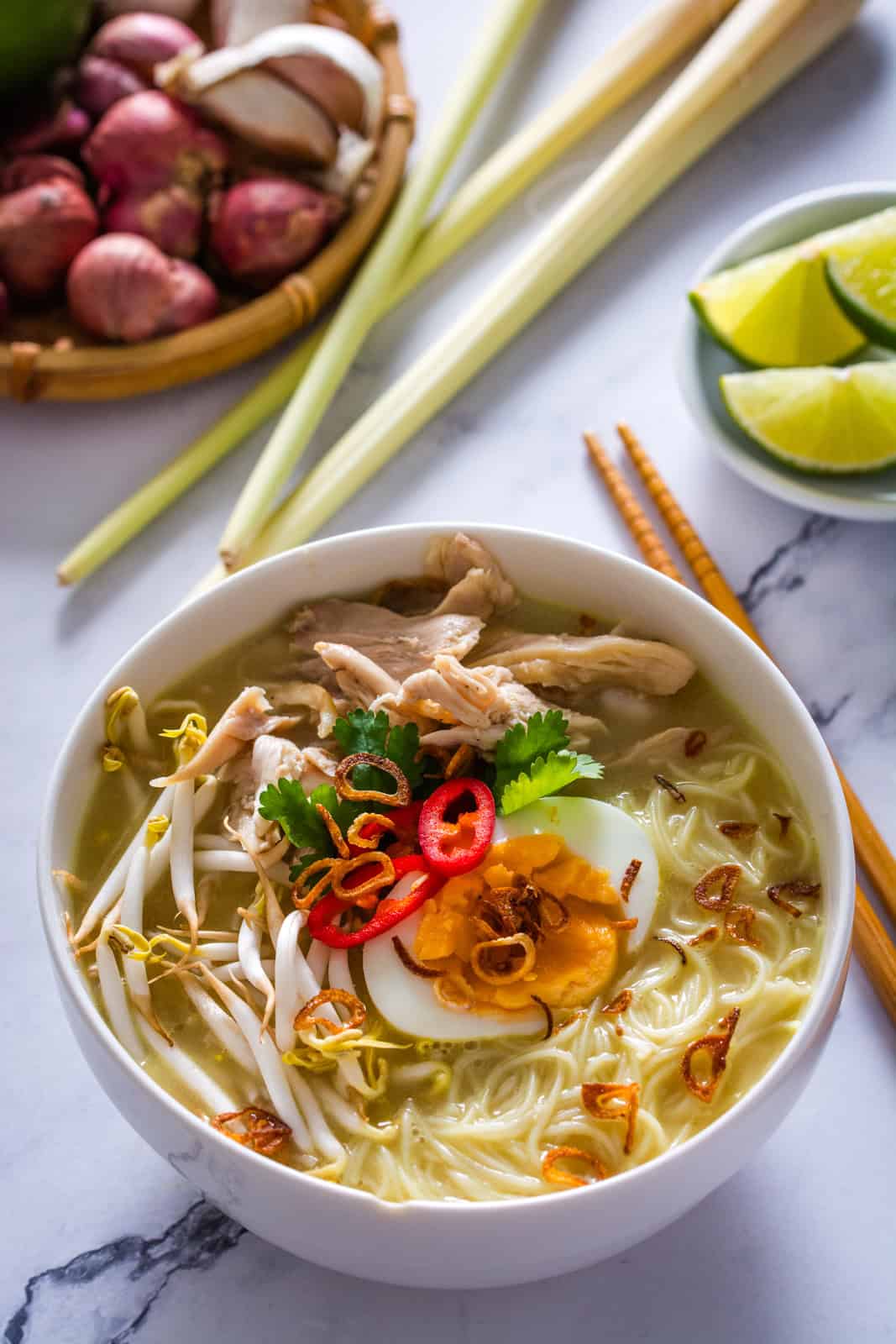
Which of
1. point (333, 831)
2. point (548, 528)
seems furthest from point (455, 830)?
point (548, 528)

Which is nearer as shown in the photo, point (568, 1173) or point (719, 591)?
point (568, 1173)

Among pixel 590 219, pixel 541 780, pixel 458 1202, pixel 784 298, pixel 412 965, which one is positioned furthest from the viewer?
pixel 590 219

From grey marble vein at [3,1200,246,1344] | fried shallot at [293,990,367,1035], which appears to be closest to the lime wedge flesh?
fried shallot at [293,990,367,1035]

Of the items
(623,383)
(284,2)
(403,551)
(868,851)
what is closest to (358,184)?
(284,2)

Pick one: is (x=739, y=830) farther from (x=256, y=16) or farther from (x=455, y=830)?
(x=256, y=16)

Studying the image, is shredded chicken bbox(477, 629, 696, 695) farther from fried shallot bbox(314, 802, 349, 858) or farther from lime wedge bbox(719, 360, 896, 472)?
lime wedge bbox(719, 360, 896, 472)

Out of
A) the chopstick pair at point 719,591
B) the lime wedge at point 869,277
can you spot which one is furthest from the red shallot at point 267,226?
the lime wedge at point 869,277
